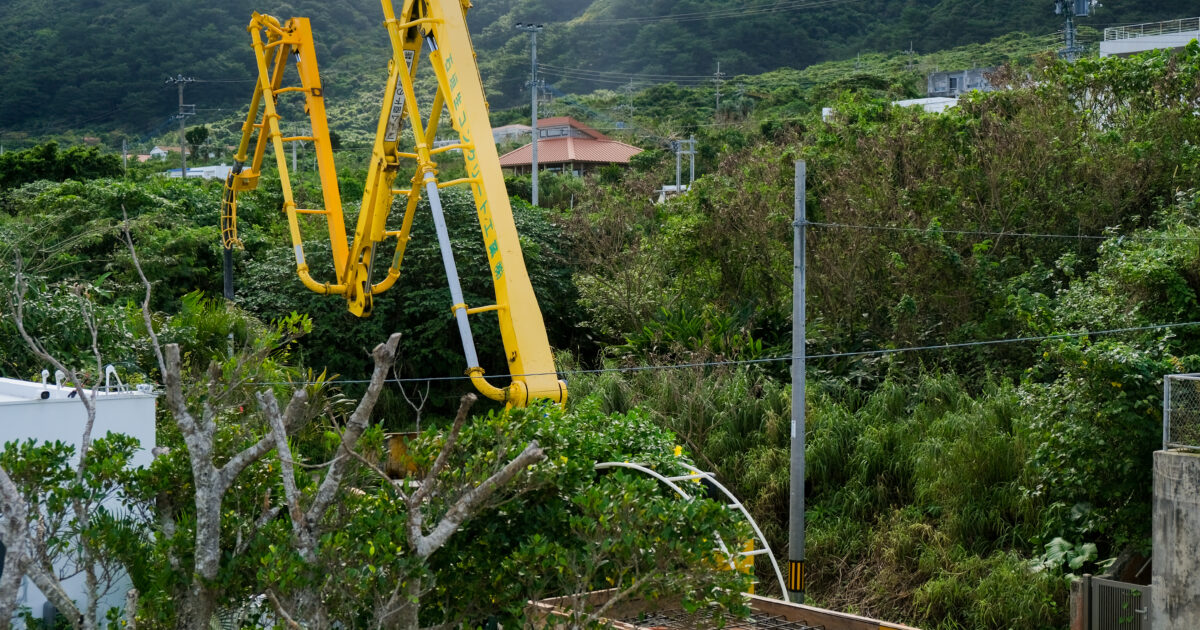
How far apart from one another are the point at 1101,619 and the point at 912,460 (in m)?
4.04

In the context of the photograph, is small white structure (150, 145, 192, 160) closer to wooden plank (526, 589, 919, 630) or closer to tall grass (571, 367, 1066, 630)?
tall grass (571, 367, 1066, 630)

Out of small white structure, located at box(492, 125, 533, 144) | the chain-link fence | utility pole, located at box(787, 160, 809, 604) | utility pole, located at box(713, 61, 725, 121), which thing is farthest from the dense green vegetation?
small white structure, located at box(492, 125, 533, 144)

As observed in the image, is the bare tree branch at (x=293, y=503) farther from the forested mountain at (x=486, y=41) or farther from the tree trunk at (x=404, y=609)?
the forested mountain at (x=486, y=41)

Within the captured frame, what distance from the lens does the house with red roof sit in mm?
59562

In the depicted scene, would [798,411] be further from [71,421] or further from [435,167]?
[71,421]

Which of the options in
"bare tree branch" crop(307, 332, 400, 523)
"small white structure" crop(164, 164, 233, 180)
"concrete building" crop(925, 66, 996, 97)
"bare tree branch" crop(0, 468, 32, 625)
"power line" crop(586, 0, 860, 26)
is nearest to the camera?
"bare tree branch" crop(307, 332, 400, 523)

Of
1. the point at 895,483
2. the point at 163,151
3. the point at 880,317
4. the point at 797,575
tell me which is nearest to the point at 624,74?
the point at 163,151

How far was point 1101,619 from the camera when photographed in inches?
501

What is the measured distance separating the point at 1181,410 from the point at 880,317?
826cm

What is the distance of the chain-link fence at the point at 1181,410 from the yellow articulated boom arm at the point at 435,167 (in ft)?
21.1

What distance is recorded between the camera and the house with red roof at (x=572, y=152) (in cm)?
5956

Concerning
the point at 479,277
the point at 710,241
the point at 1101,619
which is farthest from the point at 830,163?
the point at 1101,619

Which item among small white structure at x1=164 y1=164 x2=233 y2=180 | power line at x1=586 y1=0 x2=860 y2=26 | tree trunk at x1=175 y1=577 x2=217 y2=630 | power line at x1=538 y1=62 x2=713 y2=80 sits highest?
power line at x1=586 y1=0 x2=860 y2=26

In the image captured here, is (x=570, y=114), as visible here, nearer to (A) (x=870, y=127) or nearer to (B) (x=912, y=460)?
(A) (x=870, y=127)
